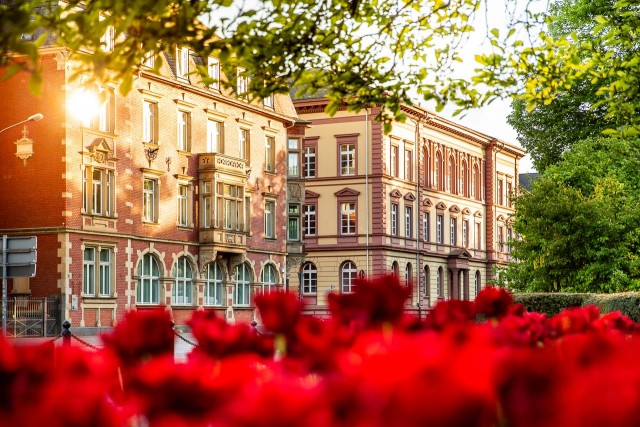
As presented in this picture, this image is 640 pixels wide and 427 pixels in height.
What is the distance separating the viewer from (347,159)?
6744 cm

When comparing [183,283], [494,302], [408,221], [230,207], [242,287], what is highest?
[408,221]

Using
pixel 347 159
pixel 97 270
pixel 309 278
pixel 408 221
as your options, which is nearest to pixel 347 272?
pixel 309 278

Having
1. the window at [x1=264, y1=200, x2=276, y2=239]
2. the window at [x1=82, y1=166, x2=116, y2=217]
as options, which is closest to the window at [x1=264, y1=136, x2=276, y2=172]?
the window at [x1=264, y1=200, x2=276, y2=239]

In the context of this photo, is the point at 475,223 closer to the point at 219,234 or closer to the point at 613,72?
the point at 219,234

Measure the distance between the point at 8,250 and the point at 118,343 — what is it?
21670 millimetres

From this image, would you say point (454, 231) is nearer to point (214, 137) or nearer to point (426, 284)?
point (426, 284)

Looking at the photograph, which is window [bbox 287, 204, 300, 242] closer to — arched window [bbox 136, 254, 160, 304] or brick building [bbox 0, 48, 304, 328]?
brick building [bbox 0, 48, 304, 328]

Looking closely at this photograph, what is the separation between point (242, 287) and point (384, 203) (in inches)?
733

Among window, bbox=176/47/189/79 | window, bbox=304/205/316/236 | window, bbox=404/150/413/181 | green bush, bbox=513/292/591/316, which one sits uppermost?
window, bbox=176/47/189/79

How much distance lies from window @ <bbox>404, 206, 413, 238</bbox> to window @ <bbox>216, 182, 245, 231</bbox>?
890 inches

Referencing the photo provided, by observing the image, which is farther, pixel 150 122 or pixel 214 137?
pixel 214 137

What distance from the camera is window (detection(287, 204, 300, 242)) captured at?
5884 cm

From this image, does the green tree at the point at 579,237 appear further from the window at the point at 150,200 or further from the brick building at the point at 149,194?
the window at the point at 150,200

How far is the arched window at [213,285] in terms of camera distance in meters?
47.2
